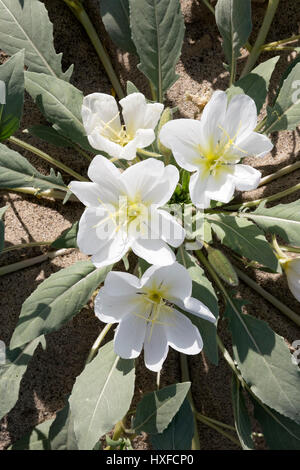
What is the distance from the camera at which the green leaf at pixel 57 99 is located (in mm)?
1477

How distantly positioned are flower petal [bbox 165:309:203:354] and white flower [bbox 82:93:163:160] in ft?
1.49

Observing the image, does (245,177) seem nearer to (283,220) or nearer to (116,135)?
(283,220)

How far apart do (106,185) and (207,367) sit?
0.99 meters

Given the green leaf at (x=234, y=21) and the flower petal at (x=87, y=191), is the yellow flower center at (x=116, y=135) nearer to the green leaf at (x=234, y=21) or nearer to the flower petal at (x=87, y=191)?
the flower petal at (x=87, y=191)

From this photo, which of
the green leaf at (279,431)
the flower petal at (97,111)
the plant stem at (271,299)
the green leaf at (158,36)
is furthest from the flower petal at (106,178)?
the green leaf at (279,431)

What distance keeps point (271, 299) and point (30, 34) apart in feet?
4.08

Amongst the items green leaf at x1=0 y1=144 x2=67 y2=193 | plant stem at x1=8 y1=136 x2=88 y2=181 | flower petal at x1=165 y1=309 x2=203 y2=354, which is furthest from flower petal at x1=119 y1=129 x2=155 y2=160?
plant stem at x1=8 y1=136 x2=88 y2=181

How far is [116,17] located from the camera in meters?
1.75

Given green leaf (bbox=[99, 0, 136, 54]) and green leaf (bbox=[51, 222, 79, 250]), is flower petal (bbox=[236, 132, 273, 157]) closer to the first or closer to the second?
green leaf (bbox=[51, 222, 79, 250])

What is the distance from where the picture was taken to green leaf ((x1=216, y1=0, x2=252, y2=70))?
1600 mm

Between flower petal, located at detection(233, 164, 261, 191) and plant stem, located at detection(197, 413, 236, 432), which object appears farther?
plant stem, located at detection(197, 413, 236, 432)

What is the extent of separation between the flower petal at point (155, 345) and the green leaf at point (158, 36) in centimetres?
79

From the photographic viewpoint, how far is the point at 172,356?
197cm
